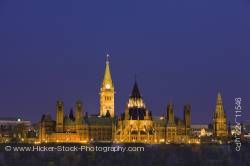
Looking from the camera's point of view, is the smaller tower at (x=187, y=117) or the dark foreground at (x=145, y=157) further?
the smaller tower at (x=187, y=117)

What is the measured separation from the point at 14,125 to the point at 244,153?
4802cm

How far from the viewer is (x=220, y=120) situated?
125688 millimetres

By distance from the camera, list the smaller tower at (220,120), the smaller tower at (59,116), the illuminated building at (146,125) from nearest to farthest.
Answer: the illuminated building at (146,125) < the smaller tower at (59,116) < the smaller tower at (220,120)

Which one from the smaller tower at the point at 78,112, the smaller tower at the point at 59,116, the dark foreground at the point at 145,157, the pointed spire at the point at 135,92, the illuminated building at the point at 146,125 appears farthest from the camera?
the pointed spire at the point at 135,92

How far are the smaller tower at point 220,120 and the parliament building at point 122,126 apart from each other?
0.26 meters

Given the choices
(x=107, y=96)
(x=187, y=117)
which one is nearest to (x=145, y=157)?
(x=187, y=117)

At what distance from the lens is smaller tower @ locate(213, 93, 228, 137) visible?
12531 centimetres

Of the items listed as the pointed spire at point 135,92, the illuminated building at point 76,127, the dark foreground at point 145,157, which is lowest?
the dark foreground at point 145,157

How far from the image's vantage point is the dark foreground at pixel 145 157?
100 meters

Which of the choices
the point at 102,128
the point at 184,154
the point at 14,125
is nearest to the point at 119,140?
the point at 102,128

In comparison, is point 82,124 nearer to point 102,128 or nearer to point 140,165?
point 102,128

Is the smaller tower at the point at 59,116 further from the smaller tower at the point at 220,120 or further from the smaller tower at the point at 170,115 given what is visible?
the smaller tower at the point at 220,120

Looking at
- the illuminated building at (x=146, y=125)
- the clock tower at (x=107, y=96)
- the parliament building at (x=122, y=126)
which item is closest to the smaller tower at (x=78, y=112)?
the parliament building at (x=122, y=126)

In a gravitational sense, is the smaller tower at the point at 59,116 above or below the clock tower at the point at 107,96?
below
